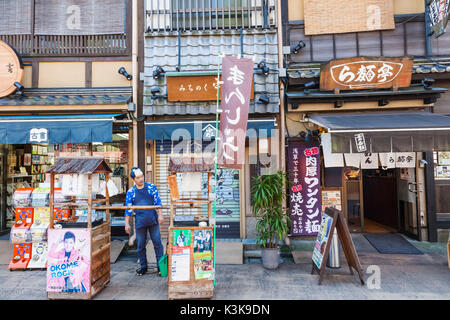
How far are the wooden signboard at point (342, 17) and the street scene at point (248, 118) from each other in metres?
0.04

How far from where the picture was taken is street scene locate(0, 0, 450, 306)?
6387 millimetres

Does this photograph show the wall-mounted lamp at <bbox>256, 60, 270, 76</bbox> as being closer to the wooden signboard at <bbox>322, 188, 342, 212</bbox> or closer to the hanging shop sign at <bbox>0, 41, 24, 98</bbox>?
the wooden signboard at <bbox>322, 188, 342, 212</bbox>

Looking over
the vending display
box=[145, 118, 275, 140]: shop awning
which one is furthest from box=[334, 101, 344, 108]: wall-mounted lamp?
the vending display

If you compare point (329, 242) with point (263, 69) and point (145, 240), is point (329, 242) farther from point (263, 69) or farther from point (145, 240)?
point (263, 69)

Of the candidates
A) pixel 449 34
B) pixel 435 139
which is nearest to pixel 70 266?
pixel 435 139

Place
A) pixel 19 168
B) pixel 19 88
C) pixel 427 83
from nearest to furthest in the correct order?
1. pixel 427 83
2. pixel 19 88
3. pixel 19 168

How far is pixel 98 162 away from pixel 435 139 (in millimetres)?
7300

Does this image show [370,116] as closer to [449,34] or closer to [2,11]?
[449,34]

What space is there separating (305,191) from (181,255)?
14.4 ft

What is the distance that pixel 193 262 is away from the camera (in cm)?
487

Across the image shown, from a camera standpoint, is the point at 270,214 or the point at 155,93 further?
the point at 155,93

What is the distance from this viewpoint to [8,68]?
7.84 metres

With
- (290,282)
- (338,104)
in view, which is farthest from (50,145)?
(338,104)

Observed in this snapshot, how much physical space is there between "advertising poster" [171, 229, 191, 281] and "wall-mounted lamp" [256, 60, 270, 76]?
5.15 m
